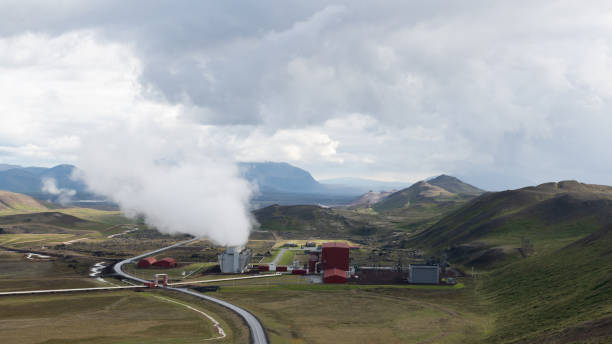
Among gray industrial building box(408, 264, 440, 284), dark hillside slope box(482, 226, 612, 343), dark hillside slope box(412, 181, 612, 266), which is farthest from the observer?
dark hillside slope box(412, 181, 612, 266)

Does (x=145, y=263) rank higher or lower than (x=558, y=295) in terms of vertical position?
lower

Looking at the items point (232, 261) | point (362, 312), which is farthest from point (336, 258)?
point (362, 312)

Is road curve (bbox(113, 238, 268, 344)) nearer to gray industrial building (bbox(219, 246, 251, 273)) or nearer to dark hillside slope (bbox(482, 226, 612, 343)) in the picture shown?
gray industrial building (bbox(219, 246, 251, 273))

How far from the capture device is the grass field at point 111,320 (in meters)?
71.0

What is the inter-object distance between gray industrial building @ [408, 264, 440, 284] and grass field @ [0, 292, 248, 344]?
195ft

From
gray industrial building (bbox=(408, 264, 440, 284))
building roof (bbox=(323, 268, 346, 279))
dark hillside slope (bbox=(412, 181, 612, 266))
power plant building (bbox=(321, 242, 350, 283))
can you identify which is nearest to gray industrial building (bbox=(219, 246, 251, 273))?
power plant building (bbox=(321, 242, 350, 283))

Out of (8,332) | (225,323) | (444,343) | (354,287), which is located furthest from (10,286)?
(444,343)

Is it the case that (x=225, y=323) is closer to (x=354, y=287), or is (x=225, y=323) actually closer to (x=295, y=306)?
(x=295, y=306)

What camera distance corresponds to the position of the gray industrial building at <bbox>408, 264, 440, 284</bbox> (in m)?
125

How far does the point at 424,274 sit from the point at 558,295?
42371 millimetres

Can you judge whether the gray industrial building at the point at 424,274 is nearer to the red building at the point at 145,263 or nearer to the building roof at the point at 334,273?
the building roof at the point at 334,273

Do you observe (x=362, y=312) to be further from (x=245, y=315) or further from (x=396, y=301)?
(x=245, y=315)

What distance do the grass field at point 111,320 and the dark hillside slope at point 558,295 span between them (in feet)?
149

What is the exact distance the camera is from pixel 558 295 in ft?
286
